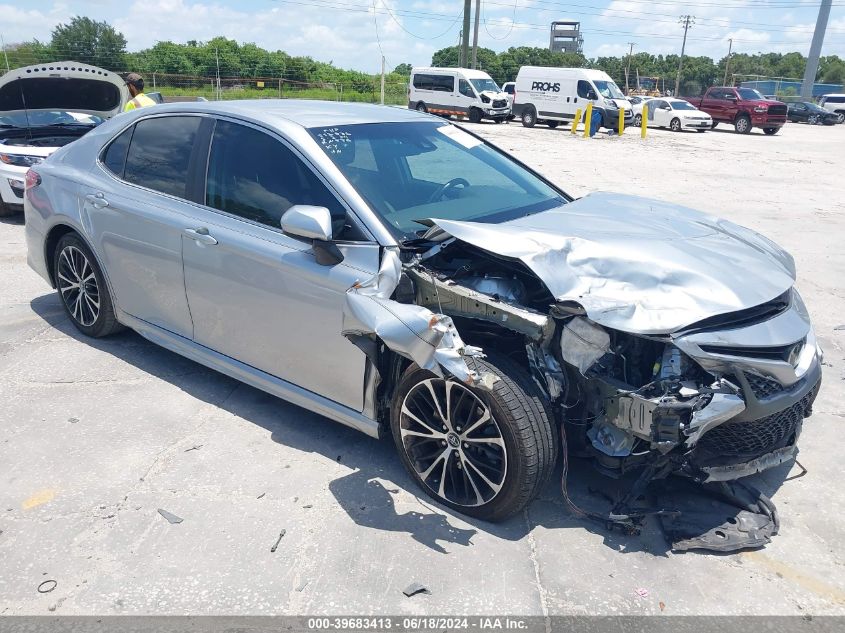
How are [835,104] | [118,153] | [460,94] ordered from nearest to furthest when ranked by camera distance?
[118,153], [460,94], [835,104]

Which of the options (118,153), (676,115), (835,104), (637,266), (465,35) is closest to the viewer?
(637,266)

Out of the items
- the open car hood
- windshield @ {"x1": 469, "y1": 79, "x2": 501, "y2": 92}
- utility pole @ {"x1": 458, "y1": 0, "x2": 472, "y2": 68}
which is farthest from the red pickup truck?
the open car hood

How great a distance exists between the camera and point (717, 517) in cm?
316

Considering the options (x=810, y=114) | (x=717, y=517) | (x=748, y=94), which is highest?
(x=748, y=94)

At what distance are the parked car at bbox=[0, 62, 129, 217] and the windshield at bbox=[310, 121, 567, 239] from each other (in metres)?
6.43

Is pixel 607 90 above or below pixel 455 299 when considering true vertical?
below

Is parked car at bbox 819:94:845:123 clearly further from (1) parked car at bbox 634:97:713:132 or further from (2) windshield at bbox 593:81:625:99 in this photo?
(2) windshield at bbox 593:81:625:99

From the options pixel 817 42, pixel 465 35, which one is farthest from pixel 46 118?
pixel 817 42

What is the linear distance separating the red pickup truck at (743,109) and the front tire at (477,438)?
30845mm

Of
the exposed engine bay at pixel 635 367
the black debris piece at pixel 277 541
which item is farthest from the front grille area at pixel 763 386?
the black debris piece at pixel 277 541

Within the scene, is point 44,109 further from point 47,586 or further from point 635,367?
point 635,367

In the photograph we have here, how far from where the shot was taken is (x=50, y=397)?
14.2 feet

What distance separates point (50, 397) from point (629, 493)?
3483 millimetres

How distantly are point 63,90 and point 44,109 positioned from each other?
585mm
